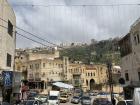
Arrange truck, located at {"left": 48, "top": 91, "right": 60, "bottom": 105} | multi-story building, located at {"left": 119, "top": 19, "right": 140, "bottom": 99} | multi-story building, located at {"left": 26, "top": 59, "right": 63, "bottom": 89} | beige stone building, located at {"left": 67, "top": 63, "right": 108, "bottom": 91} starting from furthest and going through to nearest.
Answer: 1. beige stone building, located at {"left": 67, "top": 63, "right": 108, "bottom": 91}
2. multi-story building, located at {"left": 26, "top": 59, "right": 63, "bottom": 89}
3. truck, located at {"left": 48, "top": 91, "right": 60, "bottom": 105}
4. multi-story building, located at {"left": 119, "top": 19, "right": 140, "bottom": 99}

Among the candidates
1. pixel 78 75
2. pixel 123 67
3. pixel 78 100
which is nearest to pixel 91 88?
pixel 78 75

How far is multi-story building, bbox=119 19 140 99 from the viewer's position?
132 ft

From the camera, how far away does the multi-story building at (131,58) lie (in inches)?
1590

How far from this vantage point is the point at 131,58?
43438mm

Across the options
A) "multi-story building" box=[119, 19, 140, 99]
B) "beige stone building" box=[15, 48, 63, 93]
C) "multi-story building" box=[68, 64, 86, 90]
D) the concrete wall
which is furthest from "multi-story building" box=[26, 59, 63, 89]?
"multi-story building" box=[119, 19, 140, 99]

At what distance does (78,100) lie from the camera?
69938 mm

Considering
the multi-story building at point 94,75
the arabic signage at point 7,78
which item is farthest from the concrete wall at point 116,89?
the arabic signage at point 7,78

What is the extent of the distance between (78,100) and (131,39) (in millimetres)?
30732

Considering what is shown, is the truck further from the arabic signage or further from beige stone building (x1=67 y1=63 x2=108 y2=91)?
beige stone building (x1=67 y1=63 x2=108 y2=91)

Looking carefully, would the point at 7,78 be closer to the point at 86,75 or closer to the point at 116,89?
the point at 116,89

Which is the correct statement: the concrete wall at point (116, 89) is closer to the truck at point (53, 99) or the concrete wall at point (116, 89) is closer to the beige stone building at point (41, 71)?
the beige stone building at point (41, 71)

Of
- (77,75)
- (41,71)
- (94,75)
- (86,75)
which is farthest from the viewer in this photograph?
(94,75)

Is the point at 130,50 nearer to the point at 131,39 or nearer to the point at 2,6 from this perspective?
the point at 131,39

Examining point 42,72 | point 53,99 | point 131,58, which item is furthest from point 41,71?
point 131,58
